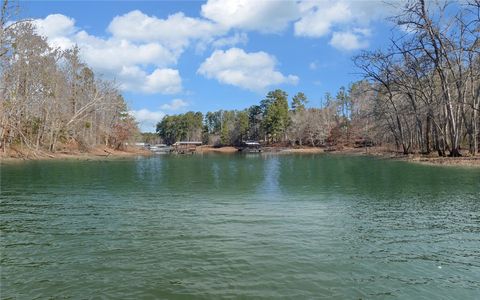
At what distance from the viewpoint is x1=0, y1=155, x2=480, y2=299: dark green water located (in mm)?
8281

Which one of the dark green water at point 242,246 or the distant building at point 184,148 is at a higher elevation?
the distant building at point 184,148

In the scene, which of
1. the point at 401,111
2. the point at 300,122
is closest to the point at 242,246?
the point at 401,111

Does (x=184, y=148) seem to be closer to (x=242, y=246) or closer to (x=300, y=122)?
(x=300, y=122)

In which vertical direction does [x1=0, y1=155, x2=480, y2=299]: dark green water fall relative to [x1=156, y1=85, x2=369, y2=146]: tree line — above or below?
below

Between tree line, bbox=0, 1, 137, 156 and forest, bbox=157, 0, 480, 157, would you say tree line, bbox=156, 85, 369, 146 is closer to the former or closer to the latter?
forest, bbox=157, 0, 480, 157

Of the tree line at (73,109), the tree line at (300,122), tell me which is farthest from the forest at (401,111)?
the tree line at (73,109)

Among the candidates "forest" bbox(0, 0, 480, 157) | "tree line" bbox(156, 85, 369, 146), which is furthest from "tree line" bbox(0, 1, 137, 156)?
"tree line" bbox(156, 85, 369, 146)

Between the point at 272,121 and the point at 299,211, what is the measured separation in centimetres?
13146

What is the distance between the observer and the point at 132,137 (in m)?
109

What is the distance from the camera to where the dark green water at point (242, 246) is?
27.2 ft

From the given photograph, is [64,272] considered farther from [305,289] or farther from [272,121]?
[272,121]

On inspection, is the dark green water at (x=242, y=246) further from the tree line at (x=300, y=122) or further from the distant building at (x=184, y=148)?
the distant building at (x=184, y=148)

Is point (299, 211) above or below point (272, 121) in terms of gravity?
below

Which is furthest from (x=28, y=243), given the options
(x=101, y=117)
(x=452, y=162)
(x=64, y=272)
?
(x=101, y=117)
